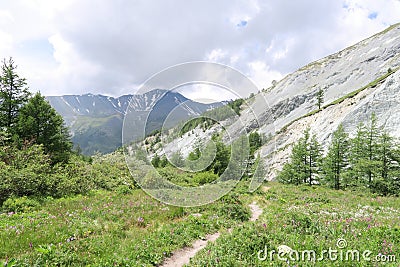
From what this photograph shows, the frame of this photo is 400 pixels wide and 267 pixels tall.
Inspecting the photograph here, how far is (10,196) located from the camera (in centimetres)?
1333

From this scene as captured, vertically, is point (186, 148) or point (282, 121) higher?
point (282, 121)

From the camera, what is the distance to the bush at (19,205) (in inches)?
468

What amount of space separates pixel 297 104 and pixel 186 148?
117 metres

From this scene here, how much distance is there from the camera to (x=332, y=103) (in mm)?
70062

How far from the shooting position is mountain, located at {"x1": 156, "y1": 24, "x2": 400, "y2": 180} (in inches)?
312

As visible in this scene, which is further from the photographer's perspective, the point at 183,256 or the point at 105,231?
the point at 105,231

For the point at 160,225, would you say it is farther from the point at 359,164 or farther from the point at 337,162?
the point at 337,162

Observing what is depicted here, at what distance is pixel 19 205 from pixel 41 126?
15.3 meters

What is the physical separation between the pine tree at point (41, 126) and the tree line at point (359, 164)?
117ft

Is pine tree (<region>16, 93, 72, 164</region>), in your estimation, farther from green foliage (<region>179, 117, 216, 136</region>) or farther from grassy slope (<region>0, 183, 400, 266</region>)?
green foliage (<region>179, 117, 216, 136</region>)

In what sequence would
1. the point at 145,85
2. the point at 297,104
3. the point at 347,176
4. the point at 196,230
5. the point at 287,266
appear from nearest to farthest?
the point at 287,266 < the point at 145,85 < the point at 196,230 < the point at 347,176 < the point at 297,104

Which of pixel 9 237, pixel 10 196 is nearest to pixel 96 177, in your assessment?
pixel 10 196

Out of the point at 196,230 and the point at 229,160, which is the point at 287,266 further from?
the point at 196,230
